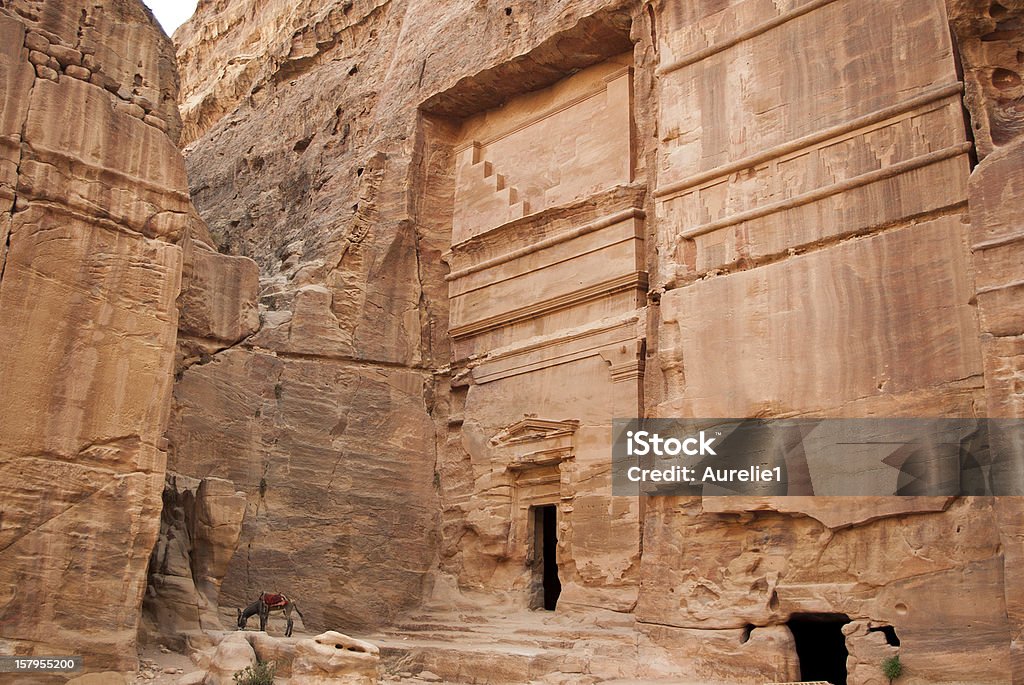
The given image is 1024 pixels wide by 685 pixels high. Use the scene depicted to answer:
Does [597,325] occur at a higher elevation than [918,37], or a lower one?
lower

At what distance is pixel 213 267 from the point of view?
12.8 meters

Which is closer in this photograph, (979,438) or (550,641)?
(979,438)

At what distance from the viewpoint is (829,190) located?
9.95 metres

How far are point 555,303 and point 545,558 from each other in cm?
319

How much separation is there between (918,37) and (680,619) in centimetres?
580

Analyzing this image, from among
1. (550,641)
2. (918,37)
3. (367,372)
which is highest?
(918,37)

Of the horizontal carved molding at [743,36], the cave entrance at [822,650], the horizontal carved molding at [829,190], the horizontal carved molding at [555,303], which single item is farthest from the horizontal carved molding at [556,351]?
the cave entrance at [822,650]

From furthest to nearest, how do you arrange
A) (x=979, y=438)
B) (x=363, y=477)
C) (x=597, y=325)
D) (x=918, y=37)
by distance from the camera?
(x=363, y=477)
(x=597, y=325)
(x=918, y=37)
(x=979, y=438)

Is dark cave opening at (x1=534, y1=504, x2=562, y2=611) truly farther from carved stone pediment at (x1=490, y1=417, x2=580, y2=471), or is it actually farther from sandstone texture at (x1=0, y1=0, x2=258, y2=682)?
sandstone texture at (x1=0, y1=0, x2=258, y2=682)

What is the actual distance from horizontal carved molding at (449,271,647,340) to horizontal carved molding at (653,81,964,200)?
40.3 inches

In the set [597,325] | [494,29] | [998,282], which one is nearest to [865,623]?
[998,282]

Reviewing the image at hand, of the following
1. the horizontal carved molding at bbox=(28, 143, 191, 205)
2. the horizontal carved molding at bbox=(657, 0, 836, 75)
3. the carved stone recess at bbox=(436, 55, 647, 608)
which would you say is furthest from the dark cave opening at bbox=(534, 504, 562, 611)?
the horizontal carved molding at bbox=(28, 143, 191, 205)

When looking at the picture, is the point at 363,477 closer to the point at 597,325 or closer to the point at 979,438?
the point at 597,325

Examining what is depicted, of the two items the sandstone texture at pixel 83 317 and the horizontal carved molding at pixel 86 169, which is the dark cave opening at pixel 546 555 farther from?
the horizontal carved molding at pixel 86 169
